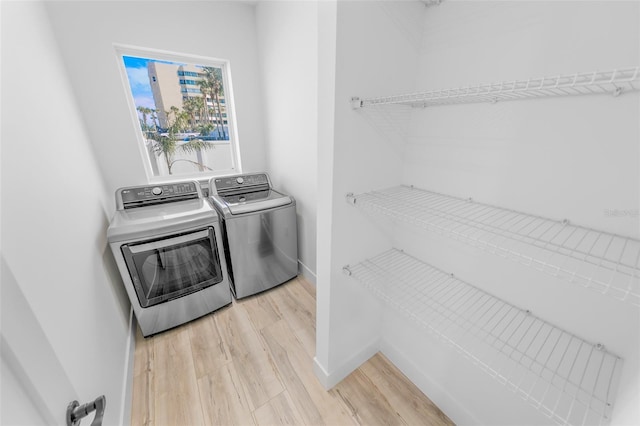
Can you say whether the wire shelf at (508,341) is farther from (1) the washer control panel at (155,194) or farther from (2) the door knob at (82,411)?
(1) the washer control panel at (155,194)

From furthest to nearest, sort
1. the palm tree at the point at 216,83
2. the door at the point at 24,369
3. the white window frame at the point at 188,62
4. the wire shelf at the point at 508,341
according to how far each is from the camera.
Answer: the palm tree at the point at 216,83
the white window frame at the point at 188,62
the wire shelf at the point at 508,341
the door at the point at 24,369

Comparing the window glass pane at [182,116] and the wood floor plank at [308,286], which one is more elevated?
the window glass pane at [182,116]

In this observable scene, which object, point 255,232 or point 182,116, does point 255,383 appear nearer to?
point 255,232

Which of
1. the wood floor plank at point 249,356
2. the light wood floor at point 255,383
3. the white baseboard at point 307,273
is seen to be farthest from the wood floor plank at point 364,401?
the white baseboard at point 307,273

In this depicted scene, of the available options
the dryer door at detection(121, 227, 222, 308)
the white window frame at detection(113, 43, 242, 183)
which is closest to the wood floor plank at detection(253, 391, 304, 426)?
the dryer door at detection(121, 227, 222, 308)

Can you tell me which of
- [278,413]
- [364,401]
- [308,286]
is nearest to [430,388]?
[364,401]

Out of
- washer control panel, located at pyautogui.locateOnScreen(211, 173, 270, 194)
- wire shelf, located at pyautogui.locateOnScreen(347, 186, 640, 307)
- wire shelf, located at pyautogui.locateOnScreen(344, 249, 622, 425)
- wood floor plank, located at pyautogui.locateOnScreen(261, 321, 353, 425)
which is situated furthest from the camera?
washer control panel, located at pyautogui.locateOnScreen(211, 173, 270, 194)

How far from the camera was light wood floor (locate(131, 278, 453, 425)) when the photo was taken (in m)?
1.33

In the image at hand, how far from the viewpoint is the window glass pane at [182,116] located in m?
2.20

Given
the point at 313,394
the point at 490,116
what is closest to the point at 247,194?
the point at 313,394

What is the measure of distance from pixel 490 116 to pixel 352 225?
2.21ft

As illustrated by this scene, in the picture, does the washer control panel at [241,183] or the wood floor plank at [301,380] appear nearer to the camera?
the wood floor plank at [301,380]

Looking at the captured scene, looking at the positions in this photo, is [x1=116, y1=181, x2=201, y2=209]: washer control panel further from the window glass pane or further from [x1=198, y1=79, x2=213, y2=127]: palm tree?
[x1=198, y1=79, x2=213, y2=127]: palm tree

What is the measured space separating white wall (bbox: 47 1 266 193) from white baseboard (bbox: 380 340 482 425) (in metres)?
2.44
